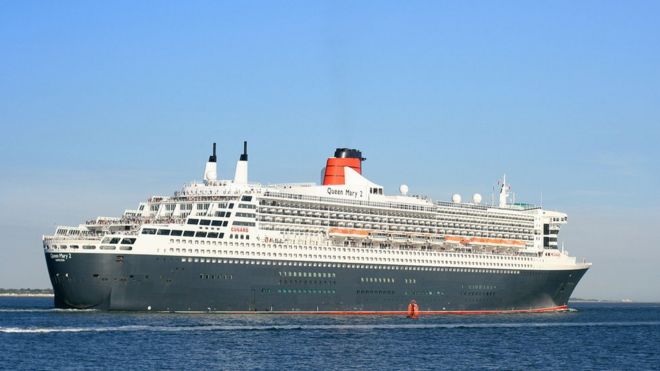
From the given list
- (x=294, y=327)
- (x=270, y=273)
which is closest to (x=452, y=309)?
(x=270, y=273)

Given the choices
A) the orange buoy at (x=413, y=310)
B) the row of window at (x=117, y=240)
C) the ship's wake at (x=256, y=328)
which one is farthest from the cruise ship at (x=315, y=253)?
the ship's wake at (x=256, y=328)

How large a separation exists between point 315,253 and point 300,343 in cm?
2512

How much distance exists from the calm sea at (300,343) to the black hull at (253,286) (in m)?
1.75

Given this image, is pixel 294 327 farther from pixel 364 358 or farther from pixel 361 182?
pixel 361 182

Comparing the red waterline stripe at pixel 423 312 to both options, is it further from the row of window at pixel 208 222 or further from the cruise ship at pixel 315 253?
the row of window at pixel 208 222

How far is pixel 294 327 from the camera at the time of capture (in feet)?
248

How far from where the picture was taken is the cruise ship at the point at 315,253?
82.8 metres

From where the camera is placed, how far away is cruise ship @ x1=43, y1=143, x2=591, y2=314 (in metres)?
82.8

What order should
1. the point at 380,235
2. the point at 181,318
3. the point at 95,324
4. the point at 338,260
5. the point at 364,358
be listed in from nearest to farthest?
1. the point at 364,358
2. the point at 95,324
3. the point at 181,318
4. the point at 338,260
5. the point at 380,235

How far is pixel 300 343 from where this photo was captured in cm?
6662

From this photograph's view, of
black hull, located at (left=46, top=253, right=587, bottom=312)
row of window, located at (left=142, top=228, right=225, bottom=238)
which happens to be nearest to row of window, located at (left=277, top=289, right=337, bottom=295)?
black hull, located at (left=46, top=253, right=587, bottom=312)

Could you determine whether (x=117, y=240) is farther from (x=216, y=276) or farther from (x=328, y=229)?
(x=328, y=229)

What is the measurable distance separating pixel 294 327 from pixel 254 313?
12.2 metres

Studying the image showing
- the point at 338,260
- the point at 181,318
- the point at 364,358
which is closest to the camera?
the point at 364,358
